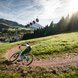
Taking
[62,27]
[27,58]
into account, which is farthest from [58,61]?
[62,27]

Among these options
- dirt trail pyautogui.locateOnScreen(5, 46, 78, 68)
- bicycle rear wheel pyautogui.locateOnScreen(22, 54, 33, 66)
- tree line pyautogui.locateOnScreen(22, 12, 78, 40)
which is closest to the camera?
dirt trail pyautogui.locateOnScreen(5, 46, 78, 68)

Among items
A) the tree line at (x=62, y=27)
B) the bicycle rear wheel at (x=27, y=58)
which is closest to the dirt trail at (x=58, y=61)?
the bicycle rear wheel at (x=27, y=58)

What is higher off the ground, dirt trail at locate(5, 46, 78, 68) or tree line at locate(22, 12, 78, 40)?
tree line at locate(22, 12, 78, 40)

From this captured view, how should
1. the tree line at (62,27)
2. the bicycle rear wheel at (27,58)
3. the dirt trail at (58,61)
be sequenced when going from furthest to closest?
1. the tree line at (62,27)
2. the bicycle rear wheel at (27,58)
3. the dirt trail at (58,61)

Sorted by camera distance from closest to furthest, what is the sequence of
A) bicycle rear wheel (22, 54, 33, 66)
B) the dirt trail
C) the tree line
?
the dirt trail < bicycle rear wheel (22, 54, 33, 66) < the tree line

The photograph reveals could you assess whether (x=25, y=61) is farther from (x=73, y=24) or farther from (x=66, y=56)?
(x=73, y=24)

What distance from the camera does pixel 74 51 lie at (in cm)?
2972

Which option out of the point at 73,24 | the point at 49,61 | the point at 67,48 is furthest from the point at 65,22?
the point at 49,61

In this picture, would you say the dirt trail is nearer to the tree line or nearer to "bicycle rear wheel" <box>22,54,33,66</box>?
"bicycle rear wheel" <box>22,54,33,66</box>

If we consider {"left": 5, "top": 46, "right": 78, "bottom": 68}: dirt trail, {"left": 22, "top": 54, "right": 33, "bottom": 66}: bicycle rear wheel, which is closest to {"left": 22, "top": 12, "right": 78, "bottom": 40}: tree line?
{"left": 5, "top": 46, "right": 78, "bottom": 68}: dirt trail

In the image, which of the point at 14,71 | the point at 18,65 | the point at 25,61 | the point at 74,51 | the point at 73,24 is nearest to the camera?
the point at 14,71

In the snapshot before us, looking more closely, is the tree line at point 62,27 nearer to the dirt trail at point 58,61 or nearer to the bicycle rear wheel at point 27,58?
the dirt trail at point 58,61

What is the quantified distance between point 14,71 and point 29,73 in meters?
2.01

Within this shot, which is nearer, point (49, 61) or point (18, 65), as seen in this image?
point (18, 65)
